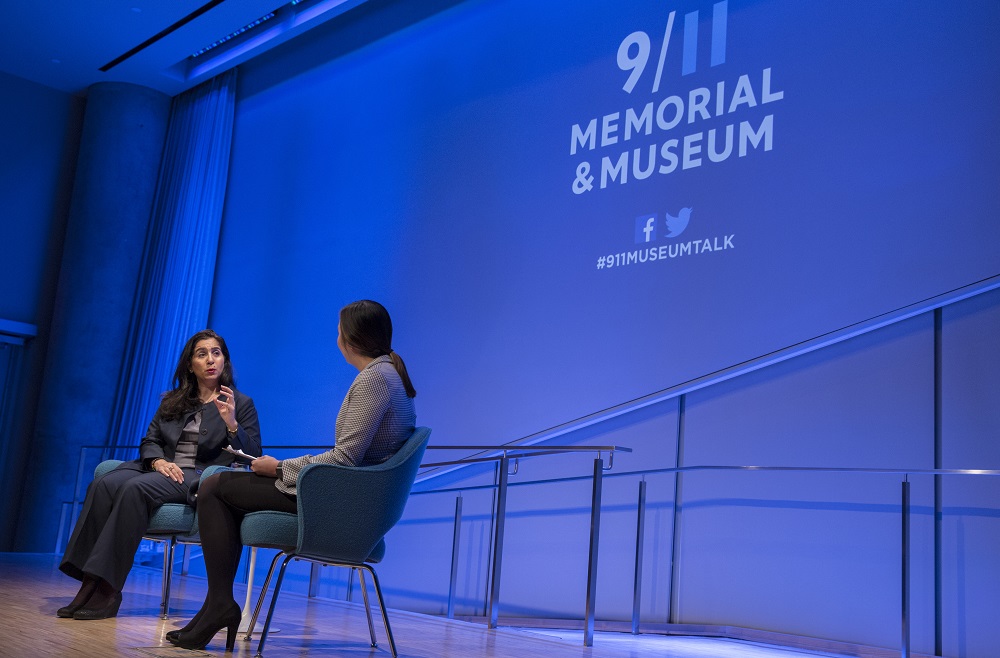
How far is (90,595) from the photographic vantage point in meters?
3.36

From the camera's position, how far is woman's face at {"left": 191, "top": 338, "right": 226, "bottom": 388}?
3857 mm

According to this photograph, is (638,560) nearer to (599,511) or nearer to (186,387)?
(599,511)

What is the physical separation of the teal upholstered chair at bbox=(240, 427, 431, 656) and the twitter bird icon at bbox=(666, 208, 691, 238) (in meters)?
2.57


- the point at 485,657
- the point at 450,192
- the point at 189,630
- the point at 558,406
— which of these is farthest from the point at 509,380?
the point at 189,630

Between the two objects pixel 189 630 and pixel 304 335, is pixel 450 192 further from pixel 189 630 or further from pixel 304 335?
pixel 189 630

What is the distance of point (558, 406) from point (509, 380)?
0.42 meters

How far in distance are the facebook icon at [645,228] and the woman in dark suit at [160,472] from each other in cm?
230

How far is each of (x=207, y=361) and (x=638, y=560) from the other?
2100 mm

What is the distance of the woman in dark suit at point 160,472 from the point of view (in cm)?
331

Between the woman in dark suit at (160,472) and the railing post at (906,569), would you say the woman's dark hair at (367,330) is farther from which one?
the railing post at (906,569)

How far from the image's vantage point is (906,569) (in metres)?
3.65

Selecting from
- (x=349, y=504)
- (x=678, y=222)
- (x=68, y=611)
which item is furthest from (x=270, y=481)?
(x=678, y=222)

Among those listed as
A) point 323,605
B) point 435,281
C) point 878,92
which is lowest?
point 323,605

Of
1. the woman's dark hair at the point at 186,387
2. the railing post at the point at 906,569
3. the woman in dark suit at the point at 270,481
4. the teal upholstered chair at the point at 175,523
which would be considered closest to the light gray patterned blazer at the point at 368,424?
the woman in dark suit at the point at 270,481
